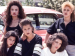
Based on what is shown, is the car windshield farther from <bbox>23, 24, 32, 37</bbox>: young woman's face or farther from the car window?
<bbox>23, 24, 32, 37</bbox>: young woman's face

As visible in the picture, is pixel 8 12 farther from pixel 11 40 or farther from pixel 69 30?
pixel 69 30

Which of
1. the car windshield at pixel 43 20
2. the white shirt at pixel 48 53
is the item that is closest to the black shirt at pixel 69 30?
the white shirt at pixel 48 53

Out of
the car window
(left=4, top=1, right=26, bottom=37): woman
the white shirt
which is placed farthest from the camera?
the car window

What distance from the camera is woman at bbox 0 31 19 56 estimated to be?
98.6 inches

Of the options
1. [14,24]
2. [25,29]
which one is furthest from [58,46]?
[14,24]

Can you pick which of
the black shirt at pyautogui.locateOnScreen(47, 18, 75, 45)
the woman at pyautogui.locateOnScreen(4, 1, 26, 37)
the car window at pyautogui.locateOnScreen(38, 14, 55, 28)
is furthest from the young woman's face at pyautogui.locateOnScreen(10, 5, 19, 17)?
the car window at pyautogui.locateOnScreen(38, 14, 55, 28)

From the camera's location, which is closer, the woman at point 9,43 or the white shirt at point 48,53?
the white shirt at point 48,53

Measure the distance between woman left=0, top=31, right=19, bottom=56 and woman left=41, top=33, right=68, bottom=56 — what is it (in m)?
0.61

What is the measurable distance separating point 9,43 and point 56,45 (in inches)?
35.9

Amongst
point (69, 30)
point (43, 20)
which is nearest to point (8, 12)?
point (69, 30)

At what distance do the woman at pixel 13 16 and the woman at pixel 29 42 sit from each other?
1.25ft

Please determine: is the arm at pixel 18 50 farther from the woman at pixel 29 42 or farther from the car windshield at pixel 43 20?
the car windshield at pixel 43 20

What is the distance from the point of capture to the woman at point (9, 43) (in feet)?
8.22

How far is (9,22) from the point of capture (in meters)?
2.85
